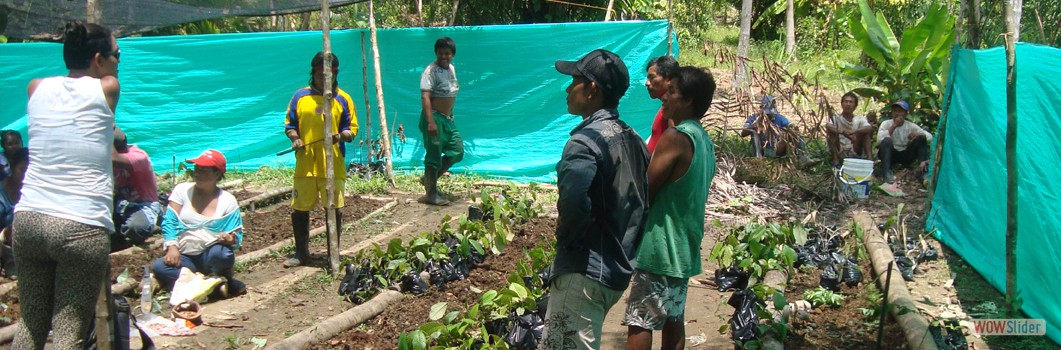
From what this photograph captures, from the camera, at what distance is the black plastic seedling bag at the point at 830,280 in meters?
6.09

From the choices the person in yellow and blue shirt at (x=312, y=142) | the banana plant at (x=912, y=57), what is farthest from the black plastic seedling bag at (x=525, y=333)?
the banana plant at (x=912, y=57)

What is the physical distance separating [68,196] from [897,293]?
16.0ft

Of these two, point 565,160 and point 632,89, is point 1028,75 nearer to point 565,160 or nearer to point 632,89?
point 565,160

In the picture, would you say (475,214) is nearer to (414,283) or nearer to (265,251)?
(414,283)

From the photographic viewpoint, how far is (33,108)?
3400 mm

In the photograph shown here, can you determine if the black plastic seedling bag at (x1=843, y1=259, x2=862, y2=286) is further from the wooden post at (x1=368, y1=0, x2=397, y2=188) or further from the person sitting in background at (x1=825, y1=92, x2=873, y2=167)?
the wooden post at (x1=368, y1=0, x2=397, y2=188)

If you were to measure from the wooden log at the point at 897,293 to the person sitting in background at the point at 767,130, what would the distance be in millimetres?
1978

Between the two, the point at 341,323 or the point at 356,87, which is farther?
the point at 356,87

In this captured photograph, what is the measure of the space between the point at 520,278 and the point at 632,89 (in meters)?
4.64

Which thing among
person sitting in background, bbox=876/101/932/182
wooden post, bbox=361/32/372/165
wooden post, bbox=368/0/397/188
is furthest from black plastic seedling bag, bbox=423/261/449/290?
person sitting in background, bbox=876/101/932/182

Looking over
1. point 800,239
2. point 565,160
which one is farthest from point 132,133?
point 565,160

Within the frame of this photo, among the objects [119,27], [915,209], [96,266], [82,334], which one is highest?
[119,27]

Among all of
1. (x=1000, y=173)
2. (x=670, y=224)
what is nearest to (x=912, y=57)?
(x=1000, y=173)

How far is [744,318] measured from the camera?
4.87m
